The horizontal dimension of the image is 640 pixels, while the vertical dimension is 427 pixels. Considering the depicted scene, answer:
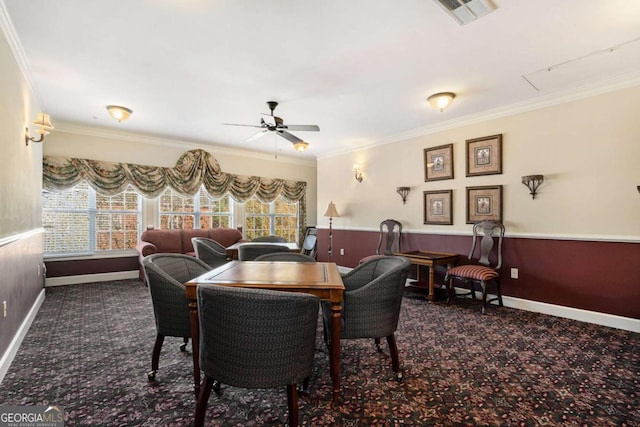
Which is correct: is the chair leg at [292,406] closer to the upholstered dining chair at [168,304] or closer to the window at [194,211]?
the upholstered dining chair at [168,304]

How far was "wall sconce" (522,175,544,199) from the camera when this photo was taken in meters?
3.82

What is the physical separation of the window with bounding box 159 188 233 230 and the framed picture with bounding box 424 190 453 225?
4.15m

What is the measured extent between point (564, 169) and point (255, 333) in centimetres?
405

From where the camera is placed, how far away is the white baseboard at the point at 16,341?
89.8 inches

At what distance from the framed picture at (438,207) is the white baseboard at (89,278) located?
526 cm

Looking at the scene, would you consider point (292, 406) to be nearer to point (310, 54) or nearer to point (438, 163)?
point (310, 54)

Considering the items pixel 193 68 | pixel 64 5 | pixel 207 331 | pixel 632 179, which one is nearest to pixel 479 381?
pixel 207 331

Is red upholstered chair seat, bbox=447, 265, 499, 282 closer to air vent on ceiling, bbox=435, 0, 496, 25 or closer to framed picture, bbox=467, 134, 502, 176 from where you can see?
framed picture, bbox=467, 134, 502, 176

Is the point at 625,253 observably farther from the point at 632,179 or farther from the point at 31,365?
the point at 31,365

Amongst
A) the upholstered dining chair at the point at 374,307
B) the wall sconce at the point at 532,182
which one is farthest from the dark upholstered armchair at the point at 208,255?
the wall sconce at the point at 532,182

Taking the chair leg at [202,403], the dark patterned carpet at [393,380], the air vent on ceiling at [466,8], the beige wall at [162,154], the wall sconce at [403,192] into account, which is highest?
the air vent on ceiling at [466,8]

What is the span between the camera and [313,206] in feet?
27.0

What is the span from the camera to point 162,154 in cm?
596

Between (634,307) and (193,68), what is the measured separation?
515 cm
